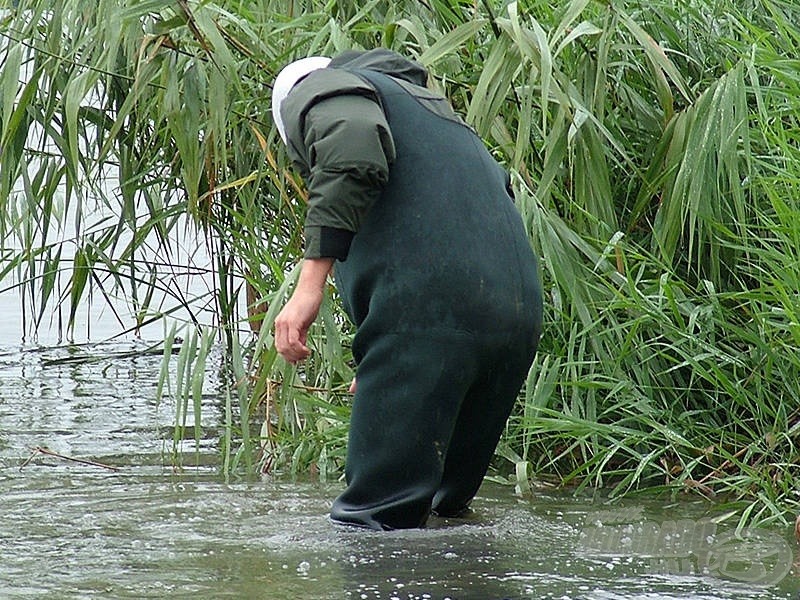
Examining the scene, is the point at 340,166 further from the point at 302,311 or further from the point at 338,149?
the point at 302,311

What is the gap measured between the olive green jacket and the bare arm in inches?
1.6

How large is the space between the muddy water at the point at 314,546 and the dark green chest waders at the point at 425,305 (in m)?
0.18

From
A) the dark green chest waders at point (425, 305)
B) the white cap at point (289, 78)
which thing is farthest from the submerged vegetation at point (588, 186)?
the white cap at point (289, 78)

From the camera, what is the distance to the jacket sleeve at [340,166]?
10.8 feet

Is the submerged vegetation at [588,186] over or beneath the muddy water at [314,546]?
over

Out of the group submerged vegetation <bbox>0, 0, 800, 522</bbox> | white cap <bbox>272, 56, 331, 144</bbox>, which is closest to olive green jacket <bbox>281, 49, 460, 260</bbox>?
white cap <bbox>272, 56, 331, 144</bbox>

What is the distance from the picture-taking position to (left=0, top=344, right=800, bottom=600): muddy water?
3232 millimetres

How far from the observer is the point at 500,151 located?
473 centimetres

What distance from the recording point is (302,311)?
336cm

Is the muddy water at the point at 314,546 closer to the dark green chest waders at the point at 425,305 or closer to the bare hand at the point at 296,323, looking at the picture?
the dark green chest waders at the point at 425,305

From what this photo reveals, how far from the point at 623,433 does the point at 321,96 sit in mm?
1455

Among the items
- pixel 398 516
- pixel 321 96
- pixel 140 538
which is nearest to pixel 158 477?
pixel 140 538

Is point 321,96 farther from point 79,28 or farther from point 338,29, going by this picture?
point 79,28

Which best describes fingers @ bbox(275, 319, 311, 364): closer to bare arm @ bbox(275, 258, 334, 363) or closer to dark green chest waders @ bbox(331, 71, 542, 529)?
bare arm @ bbox(275, 258, 334, 363)
